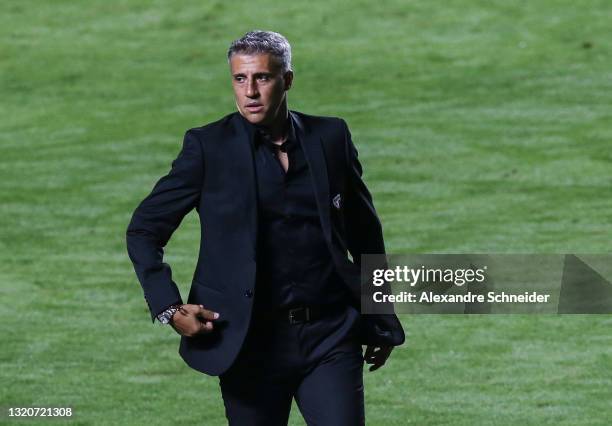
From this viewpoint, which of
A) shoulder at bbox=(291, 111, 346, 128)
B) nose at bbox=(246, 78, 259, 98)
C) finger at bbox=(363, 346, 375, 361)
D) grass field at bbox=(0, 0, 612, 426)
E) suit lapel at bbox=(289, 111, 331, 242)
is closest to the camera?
nose at bbox=(246, 78, 259, 98)

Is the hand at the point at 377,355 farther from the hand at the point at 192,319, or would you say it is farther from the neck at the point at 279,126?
the neck at the point at 279,126

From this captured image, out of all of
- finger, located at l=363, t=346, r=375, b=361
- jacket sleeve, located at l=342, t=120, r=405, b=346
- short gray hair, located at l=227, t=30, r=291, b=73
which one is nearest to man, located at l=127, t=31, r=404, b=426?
short gray hair, located at l=227, t=30, r=291, b=73

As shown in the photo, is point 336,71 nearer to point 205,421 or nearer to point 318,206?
point 205,421

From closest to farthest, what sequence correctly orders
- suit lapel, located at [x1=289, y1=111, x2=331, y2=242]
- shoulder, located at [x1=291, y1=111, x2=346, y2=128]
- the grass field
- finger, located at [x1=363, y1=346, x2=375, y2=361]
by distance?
1. suit lapel, located at [x1=289, y1=111, x2=331, y2=242]
2. shoulder, located at [x1=291, y1=111, x2=346, y2=128]
3. finger, located at [x1=363, y1=346, x2=375, y2=361]
4. the grass field

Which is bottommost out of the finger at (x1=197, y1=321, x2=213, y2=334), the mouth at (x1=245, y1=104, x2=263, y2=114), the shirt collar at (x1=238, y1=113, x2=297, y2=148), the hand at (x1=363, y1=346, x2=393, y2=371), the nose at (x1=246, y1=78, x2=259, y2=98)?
the hand at (x1=363, y1=346, x2=393, y2=371)

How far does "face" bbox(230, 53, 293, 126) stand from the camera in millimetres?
6246

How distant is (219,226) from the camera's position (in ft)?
20.8

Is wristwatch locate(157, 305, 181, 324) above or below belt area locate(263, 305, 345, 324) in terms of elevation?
above

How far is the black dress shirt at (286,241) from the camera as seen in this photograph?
6332 millimetres

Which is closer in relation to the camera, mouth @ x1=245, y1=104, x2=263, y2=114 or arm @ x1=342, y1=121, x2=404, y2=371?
mouth @ x1=245, y1=104, x2=263, y2=114

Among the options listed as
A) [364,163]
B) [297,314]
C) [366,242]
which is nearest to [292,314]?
[297,314]

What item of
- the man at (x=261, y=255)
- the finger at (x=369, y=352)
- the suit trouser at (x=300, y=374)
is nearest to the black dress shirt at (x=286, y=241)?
the man at (x=261, y=255)

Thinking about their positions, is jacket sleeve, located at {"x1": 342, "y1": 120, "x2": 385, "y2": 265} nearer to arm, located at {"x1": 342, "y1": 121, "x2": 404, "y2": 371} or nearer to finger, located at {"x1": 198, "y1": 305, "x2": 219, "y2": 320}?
arm, located at {"x1": 342, "y1": 121, "x2": 404, "y2": 371}

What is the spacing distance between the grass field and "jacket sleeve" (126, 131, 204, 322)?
454cm
